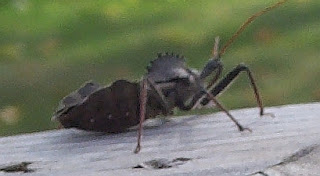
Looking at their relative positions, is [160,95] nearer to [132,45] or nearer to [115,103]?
[115,103]

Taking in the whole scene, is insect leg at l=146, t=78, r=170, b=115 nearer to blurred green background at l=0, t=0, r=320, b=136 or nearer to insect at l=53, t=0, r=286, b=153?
insect at l=53, t=0, r=286, b=153

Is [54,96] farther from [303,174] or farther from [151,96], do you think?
[303,174]

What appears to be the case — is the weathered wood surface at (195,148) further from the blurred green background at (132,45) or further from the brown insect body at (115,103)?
the blurred green background at (132,45)

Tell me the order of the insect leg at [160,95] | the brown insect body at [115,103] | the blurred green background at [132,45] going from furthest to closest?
the blurred green background at [132,45], the insect leg at [160,95], the brown insect body at [115,103]

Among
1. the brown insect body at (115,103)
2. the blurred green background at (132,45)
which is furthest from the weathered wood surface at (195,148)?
the blurred green background at (132,45)

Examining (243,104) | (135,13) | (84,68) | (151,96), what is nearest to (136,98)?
(151,96)

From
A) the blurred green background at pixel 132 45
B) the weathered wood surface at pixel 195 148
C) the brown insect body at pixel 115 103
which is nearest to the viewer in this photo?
the weathered wood surface at pixel 195 148
